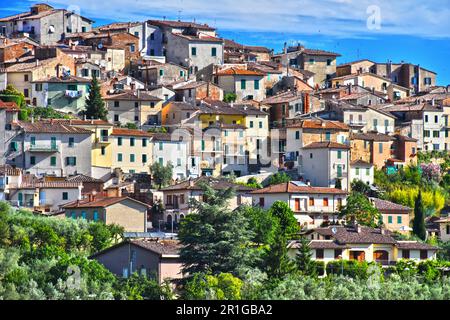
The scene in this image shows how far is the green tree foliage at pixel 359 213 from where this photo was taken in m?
43.8

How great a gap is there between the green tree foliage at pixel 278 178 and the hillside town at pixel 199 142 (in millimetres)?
56

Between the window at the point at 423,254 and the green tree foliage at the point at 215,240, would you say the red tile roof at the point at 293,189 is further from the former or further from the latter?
the green tree foliage at the point at 215,240

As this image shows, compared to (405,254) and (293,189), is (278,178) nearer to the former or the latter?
(293,189)

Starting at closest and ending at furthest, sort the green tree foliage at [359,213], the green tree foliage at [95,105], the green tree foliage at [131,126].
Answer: the green tree foliage at [359,213] → the green tree foliage at [95,105] → the green tree foliage at [131,126]

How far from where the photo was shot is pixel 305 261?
35.8 metres

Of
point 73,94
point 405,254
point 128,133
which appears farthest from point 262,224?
point 73,94

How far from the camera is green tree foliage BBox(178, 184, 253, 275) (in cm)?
3322

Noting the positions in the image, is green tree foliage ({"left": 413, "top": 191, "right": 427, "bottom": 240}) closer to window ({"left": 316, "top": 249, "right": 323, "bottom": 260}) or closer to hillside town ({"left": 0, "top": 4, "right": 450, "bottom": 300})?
hillside town ({"left": 0, "top": 4, "right": 450, "bottom": 300})

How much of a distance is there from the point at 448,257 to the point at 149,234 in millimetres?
9232

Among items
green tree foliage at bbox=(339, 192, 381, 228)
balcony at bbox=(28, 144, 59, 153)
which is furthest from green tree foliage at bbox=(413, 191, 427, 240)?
balcony at bbox=(28, 144, 59, 153)

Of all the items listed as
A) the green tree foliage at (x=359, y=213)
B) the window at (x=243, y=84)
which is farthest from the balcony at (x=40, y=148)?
the window at (x=243, y=84)

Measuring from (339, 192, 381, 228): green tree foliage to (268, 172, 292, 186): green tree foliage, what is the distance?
3.00 m
